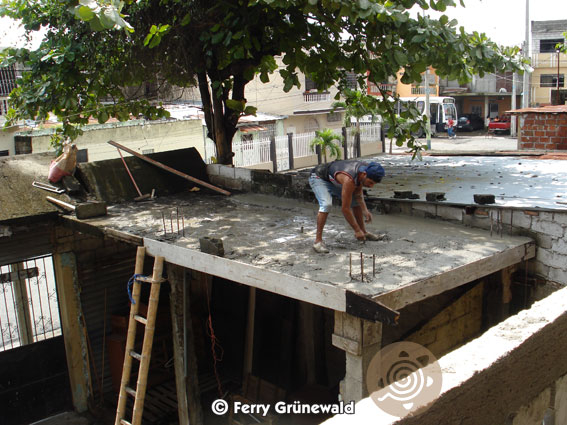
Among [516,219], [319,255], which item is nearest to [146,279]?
[319,255]

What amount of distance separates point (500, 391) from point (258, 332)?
6.01 metres

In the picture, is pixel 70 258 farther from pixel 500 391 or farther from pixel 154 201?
pixel 500 391

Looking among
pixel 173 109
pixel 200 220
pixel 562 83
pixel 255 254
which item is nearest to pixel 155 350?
pixel 200 220

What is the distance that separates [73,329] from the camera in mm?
8953

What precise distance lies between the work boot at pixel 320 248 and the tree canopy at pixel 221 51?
3.18m

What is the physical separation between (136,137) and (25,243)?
12.8 metres

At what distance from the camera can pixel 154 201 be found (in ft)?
30.9

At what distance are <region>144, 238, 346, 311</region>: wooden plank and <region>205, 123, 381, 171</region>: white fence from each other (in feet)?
Result: 42.5

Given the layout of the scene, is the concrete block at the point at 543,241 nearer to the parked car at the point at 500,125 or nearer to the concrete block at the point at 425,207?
the concrete block at the point at 425,207

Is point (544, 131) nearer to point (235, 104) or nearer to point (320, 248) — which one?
point (235, 104)

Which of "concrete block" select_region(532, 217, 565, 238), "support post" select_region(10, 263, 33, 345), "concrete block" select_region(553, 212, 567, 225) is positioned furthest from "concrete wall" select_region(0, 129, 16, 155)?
"concrete block" select_region(553, 212, 567, 225)

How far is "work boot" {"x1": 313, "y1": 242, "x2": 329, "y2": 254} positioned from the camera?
5969 millimetres

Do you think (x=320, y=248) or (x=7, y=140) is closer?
(x=320, y=248)

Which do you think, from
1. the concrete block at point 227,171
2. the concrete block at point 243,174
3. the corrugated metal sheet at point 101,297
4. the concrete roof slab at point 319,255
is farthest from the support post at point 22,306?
the concrete block at point 243,174
